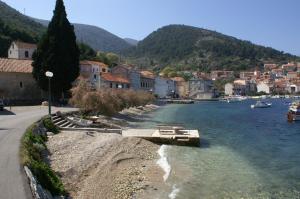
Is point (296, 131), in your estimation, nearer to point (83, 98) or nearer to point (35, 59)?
point (83, 98)

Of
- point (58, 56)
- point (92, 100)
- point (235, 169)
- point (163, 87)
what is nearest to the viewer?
point (235, 169)

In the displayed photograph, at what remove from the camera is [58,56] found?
173 ft

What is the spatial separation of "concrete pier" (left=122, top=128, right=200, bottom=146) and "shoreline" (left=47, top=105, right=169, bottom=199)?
116 centimetres

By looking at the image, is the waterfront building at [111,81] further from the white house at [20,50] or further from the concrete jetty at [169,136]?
the concrete jetty at [169,136]

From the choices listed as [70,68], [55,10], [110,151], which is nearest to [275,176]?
[110,151]

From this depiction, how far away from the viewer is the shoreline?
19156 millimetres

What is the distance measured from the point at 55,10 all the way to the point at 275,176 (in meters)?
39.8

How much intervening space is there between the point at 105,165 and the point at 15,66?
3601 centimetres

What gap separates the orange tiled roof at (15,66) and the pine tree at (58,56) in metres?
2.64

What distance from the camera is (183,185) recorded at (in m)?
21.0

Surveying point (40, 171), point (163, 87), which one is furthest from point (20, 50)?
point (163, 87)

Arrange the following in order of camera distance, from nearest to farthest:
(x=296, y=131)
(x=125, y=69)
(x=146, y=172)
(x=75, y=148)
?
(x=146, y=172)
(x=75, y=148)
(x=296, y=131)
(x=125, y=69)

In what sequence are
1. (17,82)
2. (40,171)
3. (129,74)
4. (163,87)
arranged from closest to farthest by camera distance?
(40,171), (17,82), (129,74), (163,87)

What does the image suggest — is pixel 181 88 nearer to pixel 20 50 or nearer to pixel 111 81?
pixel 111 81
